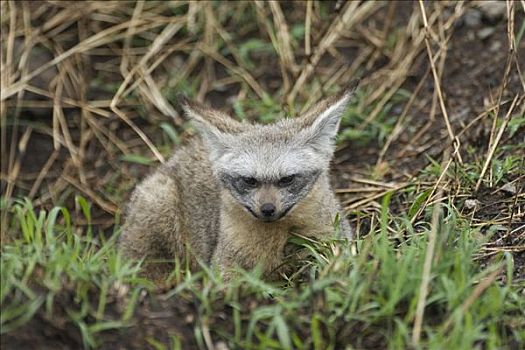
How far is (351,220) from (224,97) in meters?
2.36

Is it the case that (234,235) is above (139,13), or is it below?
below

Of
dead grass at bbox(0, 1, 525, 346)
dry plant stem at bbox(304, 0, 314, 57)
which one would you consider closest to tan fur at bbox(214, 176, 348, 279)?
dead grass at bbox(0, 1, 525, 346)

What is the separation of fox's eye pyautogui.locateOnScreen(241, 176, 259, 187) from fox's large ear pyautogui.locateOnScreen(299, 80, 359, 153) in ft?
1.41

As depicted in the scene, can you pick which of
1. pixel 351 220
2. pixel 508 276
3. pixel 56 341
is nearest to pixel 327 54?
pixel 351 220

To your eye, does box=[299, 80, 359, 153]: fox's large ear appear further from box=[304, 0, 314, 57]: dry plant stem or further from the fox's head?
box=[304, 0, 314, 57]: dry plant stem

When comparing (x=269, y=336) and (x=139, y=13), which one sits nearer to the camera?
(x=269, y=336)

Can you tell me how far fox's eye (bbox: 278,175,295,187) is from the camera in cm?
568

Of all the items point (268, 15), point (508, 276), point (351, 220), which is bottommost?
point (351, 220)

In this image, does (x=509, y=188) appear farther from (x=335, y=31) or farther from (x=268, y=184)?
(x=335, y=31)

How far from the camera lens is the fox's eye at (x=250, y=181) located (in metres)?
5.70

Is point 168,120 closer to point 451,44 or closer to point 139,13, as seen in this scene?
point 139,13

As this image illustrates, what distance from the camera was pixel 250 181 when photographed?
18.8ft

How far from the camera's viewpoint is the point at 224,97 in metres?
8.87

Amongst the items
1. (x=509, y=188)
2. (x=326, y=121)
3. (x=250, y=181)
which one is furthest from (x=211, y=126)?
(x=509, y=188)
